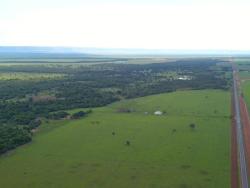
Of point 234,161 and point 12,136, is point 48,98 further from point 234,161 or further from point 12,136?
point 234,161

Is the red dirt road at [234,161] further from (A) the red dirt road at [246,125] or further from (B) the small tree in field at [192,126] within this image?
(B) the small tree in field at [192,126]

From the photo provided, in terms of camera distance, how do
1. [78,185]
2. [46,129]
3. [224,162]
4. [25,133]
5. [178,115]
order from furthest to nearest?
[178,115]
[46,129]
[25,133]
[224,162]
[78,185]

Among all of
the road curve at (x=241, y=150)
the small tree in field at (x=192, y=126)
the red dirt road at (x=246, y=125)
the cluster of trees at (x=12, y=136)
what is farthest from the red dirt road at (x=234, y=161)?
the cluster of trees at (x=12, y=136)

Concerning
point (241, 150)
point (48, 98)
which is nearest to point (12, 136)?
point (241, 150)

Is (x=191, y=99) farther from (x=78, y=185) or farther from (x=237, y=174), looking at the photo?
(x=78, y=185)

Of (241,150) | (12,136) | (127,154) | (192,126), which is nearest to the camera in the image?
(127,154)

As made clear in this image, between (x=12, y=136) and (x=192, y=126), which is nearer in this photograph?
(x=12, y=136)

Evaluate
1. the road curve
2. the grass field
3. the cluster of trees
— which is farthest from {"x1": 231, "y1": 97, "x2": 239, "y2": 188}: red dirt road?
the cluster of trees

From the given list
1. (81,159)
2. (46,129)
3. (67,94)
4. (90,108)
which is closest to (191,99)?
(90,108)
